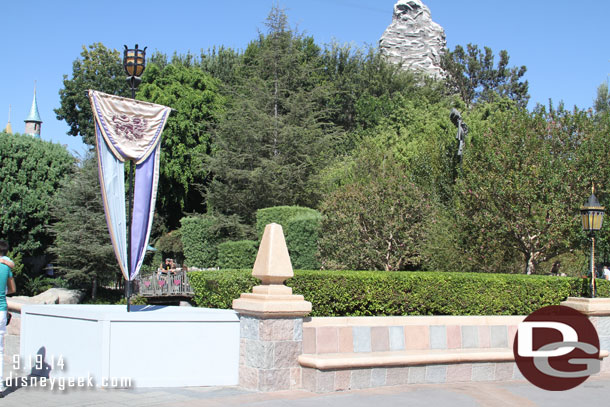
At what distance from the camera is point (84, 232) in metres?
27.2

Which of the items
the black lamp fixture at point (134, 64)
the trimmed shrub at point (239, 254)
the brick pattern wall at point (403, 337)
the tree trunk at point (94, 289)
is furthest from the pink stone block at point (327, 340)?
the tree trunk at point (94, 289)

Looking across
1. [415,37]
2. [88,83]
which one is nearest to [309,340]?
[88,83]

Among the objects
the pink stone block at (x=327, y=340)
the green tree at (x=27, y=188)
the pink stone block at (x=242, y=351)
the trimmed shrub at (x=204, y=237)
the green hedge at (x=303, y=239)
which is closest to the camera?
the pink stone block at (x=242, y=351)

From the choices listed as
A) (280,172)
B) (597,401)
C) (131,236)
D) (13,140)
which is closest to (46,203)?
(13,140)

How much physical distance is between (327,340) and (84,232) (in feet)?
67.9

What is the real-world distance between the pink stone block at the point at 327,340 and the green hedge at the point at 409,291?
8.76 feet

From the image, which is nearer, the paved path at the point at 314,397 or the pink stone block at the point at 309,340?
the paved path at the point at 314,397

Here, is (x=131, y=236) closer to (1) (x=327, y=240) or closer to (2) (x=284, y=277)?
(2) (x=284, y=277)

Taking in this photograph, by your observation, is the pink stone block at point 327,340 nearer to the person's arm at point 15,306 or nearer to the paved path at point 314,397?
the paved path at point 314,397

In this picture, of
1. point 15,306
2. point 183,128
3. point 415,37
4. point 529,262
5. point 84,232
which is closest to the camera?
point 15,306

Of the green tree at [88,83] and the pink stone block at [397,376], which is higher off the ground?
the green tree at [88,83]

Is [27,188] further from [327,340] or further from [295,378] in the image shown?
[295,378]

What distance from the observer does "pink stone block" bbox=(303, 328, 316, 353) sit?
29.8ft

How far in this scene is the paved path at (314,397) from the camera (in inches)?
307
